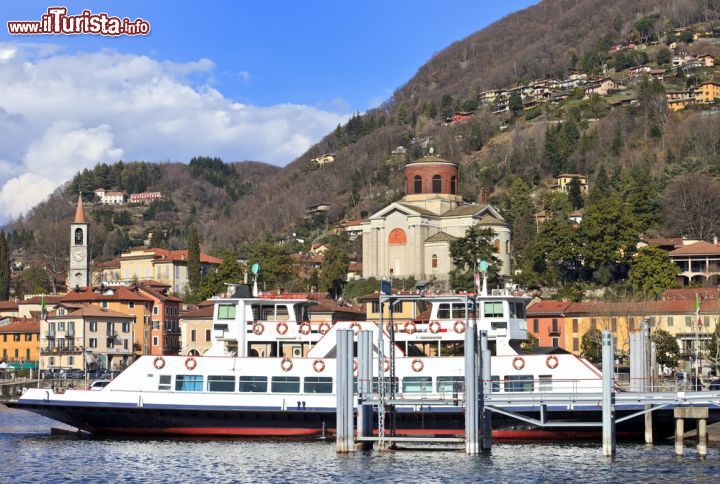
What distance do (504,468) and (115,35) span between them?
31274 millimetres

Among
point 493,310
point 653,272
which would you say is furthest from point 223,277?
point 493,310

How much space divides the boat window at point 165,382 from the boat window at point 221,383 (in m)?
1.64

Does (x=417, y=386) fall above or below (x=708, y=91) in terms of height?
below

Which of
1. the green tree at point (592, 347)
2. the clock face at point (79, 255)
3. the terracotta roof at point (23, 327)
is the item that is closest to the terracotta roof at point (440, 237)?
the green tree at point (592, 347)

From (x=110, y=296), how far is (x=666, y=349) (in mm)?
47556

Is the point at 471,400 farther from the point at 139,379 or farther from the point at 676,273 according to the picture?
the point at 676,273

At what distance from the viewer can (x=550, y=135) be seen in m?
169

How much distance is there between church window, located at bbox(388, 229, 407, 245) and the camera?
12688 centimetres

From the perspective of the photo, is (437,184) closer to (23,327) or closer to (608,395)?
(23,327)

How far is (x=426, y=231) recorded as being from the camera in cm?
12669

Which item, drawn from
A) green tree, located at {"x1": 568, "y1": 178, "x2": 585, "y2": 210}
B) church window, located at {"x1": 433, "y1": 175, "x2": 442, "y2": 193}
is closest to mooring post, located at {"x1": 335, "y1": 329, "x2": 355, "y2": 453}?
church window, located at {"x1": 433, "y1": 175, "x2": 442, "y2": 193}

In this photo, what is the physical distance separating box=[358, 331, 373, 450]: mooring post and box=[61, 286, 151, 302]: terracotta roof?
67.0 metres

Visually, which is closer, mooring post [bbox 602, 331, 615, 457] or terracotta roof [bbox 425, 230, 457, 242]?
mooring post [bbox 602, 331, 615, 457]

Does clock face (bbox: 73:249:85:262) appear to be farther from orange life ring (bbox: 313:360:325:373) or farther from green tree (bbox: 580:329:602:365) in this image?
orange life ring (bbox: 313:360:325:373)
